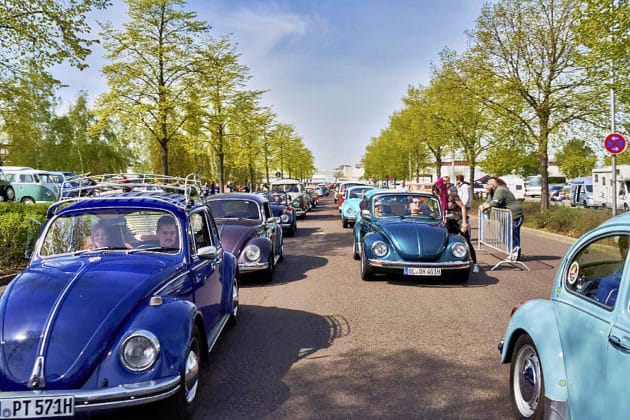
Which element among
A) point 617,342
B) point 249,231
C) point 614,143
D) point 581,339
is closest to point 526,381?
point 581,339

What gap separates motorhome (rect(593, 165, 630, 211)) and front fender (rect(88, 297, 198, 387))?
2777cm

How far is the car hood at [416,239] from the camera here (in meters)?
8.85

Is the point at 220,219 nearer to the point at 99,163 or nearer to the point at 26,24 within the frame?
the point at 26,24

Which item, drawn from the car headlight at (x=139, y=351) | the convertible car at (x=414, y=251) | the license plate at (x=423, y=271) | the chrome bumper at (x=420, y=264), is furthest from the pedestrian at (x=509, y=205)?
the car headlight at (x=139, y=351)

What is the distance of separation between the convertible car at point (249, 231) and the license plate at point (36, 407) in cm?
562

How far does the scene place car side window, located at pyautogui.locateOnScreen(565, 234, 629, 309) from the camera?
9.97ft

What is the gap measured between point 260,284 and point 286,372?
443cm

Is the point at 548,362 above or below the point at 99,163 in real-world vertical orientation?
below

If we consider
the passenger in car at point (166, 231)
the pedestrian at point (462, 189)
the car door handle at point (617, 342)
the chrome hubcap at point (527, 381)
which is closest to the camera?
the car door handle at point (617, 342)

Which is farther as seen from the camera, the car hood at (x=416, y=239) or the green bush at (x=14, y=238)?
the green bush at (x=14, y=238)

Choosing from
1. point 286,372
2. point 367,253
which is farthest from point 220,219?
point 286,372

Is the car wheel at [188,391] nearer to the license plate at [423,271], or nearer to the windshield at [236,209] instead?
the license plate at [423,271]

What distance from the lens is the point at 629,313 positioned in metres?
2.72

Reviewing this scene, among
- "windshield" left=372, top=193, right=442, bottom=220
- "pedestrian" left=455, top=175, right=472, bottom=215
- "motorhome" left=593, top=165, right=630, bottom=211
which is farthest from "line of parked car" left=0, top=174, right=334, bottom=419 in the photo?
"motorhome" left=593, top=165, right=630, bottom=211
